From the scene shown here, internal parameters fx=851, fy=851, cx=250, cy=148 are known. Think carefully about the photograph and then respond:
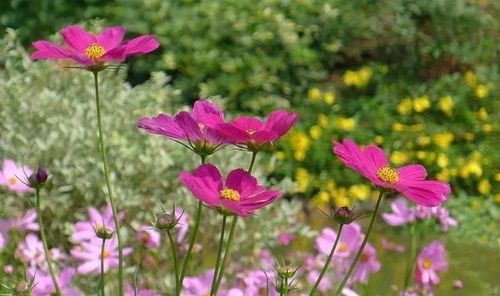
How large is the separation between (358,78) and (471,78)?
83 centimetres

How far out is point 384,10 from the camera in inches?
263

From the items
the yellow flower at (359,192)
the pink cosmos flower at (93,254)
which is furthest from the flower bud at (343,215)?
the yellow flower at (359,192)

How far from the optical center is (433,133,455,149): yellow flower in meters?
5.54

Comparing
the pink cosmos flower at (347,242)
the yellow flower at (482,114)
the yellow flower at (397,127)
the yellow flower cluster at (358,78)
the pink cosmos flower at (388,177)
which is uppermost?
the pink cosmos flower at (388,177)

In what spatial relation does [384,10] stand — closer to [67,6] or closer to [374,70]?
[374,70]

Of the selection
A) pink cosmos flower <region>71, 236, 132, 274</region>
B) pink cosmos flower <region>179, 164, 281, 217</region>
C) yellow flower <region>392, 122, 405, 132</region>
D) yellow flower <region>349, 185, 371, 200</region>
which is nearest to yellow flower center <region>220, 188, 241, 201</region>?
pink cosmos flower <region>179, 164, 281, 217</region>

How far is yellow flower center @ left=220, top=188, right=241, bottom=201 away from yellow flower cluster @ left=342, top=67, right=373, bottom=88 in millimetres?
5357

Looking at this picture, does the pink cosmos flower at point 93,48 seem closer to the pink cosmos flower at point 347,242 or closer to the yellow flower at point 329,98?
the pink cosmos flower at point 347,242

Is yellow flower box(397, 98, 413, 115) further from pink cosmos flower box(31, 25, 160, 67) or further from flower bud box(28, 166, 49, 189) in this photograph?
flower bud box(28, 166, 49, 189)

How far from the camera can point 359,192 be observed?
5.13m

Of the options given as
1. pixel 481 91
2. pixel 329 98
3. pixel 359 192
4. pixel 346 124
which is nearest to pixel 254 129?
pixel 359 192

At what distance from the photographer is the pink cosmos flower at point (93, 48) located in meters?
1.26

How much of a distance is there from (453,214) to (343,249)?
9.31ft

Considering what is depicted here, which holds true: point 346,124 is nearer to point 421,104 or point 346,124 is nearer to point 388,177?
point 421,104
